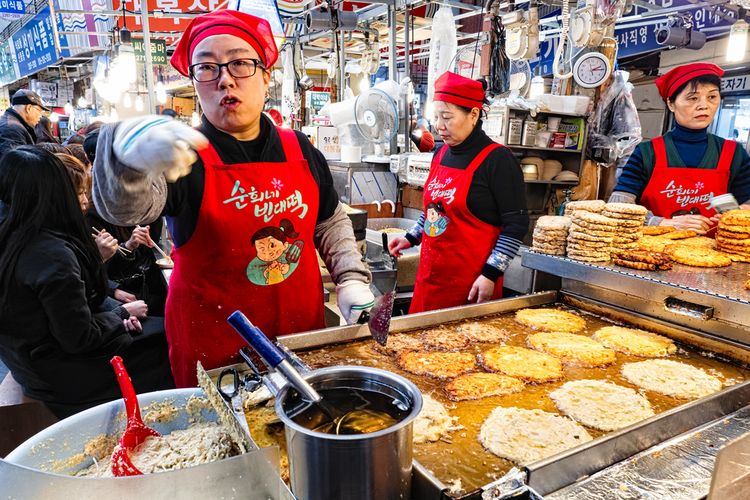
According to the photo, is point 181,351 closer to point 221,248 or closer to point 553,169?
point 221,248

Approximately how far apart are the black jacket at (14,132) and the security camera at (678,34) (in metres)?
8.23

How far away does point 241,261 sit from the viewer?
1.89 metres

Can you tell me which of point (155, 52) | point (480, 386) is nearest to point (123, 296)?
point (480, 386)

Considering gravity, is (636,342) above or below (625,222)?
below

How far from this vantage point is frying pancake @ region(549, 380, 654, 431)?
4.67 ft

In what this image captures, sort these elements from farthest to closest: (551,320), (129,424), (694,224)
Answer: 1. (694,224)
2. (551,320)
3. (129,424)

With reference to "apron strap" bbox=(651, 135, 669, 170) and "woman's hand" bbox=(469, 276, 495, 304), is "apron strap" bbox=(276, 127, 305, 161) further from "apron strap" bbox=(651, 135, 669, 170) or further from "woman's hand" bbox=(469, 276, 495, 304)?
"apron strap" bbox=(651, 135, 669, 170)

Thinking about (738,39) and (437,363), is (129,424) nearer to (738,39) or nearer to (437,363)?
(437,363)

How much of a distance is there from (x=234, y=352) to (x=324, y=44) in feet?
29.6

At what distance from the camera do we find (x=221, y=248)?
1852mm

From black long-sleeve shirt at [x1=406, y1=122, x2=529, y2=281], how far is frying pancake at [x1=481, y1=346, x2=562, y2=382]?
3.36 feet

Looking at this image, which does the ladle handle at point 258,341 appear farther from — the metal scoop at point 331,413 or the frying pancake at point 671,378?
the frying pancake at point 671,378

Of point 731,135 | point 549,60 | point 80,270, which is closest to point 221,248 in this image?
point 80,270

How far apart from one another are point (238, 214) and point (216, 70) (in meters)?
0.52
